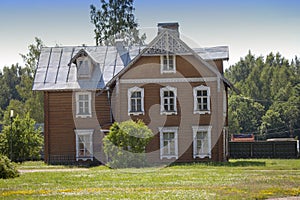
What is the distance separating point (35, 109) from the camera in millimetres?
58719

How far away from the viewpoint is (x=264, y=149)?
45.1 meters

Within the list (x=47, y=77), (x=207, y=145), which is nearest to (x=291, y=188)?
(x=207, y=145)

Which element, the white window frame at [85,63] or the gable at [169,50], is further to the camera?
the white window frame at [85,63]

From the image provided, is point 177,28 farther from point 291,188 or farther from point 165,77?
point 291,188

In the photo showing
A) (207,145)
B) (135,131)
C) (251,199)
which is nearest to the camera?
(251,199)

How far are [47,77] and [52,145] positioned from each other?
180 inches

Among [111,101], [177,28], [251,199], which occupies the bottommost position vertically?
[251,199]

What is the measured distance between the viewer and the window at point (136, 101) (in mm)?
38375

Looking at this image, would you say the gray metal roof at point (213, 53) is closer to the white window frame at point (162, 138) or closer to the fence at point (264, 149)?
the white window frame at point (162, 138)

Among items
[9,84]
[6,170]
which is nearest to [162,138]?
[6,170]

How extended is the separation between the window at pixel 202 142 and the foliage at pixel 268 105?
37.4 m

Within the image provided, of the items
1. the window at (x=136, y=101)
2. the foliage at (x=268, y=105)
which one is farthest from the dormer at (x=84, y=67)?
the foliage at (x=268, y=105)

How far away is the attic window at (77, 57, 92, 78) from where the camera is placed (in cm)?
4072

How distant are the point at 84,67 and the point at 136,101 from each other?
15.4 feet
